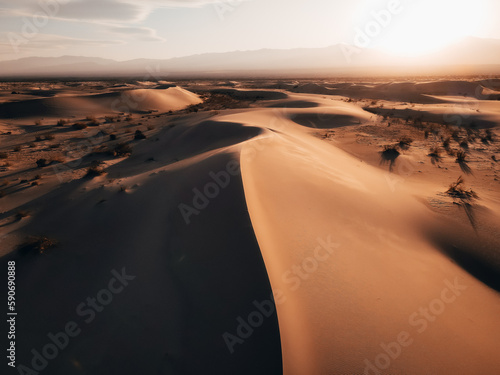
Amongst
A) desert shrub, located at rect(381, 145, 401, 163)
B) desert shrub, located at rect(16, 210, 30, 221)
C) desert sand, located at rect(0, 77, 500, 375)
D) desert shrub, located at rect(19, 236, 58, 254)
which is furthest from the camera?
desert shrub, located at rect(381, 145, 401, 163)

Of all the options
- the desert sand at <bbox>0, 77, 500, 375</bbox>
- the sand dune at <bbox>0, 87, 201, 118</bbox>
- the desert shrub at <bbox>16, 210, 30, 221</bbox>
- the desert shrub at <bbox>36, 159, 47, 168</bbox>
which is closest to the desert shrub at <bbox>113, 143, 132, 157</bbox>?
the desert sand at <bbox>0, 77, 500, 375</bbox>

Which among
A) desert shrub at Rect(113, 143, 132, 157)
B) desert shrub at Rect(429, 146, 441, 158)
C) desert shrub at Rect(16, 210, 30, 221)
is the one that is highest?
desert shrub at Rect(16, 210, 30, 221)

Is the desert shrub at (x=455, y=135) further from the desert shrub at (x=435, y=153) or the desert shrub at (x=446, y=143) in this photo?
the desert shrub at (x=435, y=153)

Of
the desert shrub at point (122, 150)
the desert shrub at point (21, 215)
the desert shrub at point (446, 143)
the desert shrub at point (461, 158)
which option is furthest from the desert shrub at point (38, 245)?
the desert shrub at point (446, 143)

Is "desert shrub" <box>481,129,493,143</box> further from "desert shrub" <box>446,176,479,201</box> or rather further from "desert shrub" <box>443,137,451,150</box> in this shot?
"desert shrub" <box>446,176,479,201</box>

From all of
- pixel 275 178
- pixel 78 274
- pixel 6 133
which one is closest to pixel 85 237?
pixel 78 274
